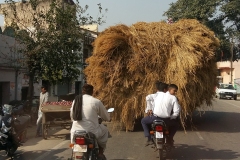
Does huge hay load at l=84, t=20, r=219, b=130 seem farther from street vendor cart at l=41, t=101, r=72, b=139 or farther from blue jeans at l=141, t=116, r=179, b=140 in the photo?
blue jeans at l=141, t=116, r=179, b=140

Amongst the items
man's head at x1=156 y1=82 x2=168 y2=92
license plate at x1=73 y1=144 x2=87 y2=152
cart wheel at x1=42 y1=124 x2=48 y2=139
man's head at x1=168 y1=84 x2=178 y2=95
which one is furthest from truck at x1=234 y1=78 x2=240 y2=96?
license plate at x1=73 y1=144 x2=87 y2=152

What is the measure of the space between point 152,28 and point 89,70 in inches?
91.1

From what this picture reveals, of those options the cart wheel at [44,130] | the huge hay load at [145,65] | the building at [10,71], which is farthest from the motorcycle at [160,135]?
the building at [10,71]

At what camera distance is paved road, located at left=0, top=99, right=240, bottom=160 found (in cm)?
711

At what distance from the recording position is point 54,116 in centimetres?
923

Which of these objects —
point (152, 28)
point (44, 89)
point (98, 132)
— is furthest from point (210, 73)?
point (98, 132)

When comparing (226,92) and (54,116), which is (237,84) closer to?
(226,92)

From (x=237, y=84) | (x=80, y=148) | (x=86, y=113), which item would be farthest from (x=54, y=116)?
(x=237, y=84)

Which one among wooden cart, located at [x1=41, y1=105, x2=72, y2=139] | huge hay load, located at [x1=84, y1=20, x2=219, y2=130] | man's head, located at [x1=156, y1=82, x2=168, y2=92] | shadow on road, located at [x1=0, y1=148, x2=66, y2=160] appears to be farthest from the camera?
huge hay load, located at [x1=84, y1=20, x2=219, y2=130]

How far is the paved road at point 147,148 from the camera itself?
711 cm

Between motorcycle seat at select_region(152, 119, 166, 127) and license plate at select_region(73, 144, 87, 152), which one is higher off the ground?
motorcycle seat at select_region(152, 119, 166, 127)

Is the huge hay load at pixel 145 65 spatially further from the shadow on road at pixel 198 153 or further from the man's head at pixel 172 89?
the man's head at pixel 172 89

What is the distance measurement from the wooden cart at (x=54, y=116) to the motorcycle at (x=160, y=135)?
310 centimetres

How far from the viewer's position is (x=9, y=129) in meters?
6.60
